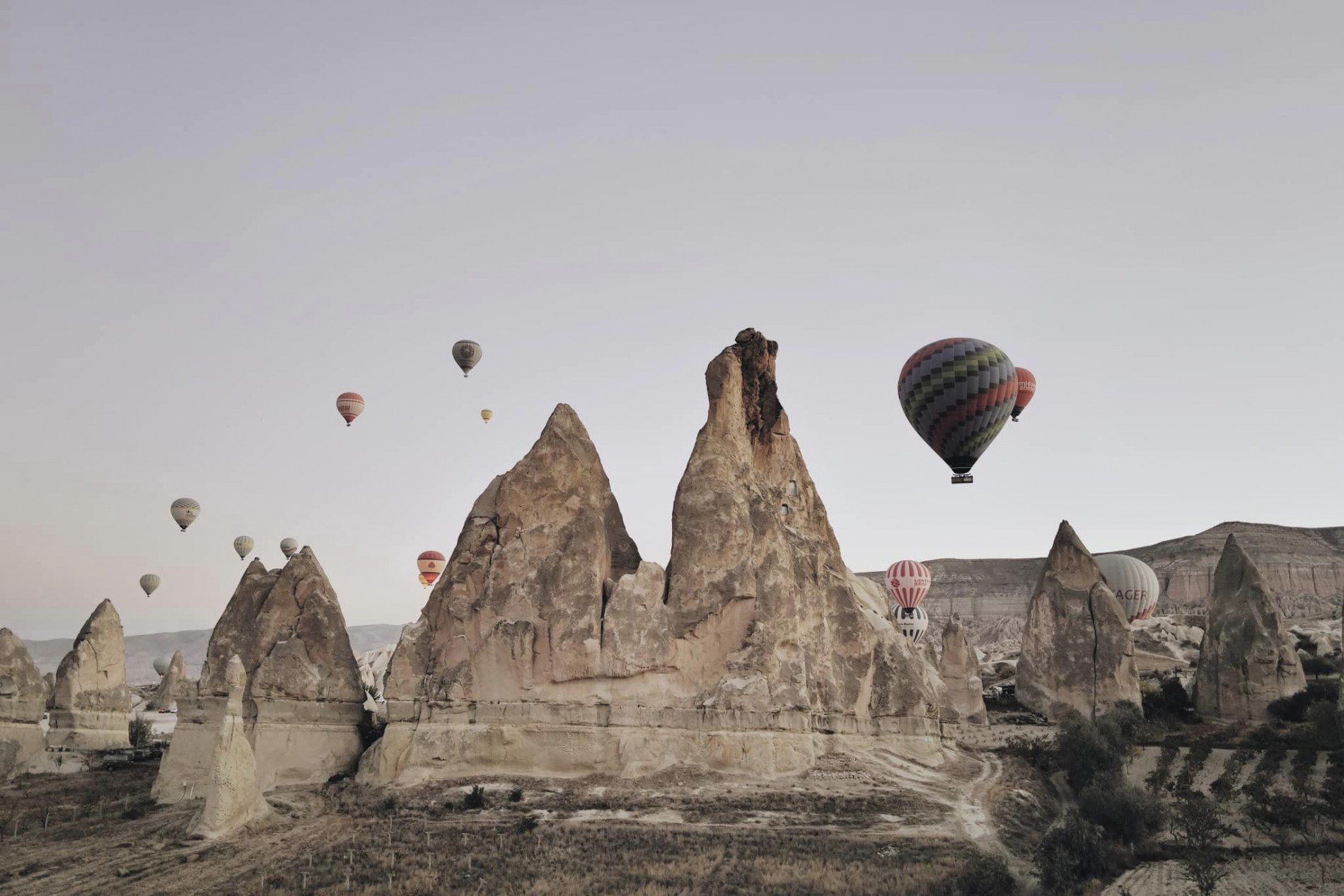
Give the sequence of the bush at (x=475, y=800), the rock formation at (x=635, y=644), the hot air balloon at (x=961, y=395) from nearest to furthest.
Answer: the bush at (x=475, y=800), the rock formation at (x=635, y=644), the hot air balloon at (x=961, y=395)

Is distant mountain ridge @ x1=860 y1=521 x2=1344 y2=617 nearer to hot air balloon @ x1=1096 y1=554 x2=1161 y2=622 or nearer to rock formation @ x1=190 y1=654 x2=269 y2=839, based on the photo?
hot air balloon @ x1=1096 y1=554 x2=1161 y2=622

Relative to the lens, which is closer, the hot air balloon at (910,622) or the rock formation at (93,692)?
the rock formation at (93,692)

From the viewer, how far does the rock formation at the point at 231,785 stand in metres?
21.4

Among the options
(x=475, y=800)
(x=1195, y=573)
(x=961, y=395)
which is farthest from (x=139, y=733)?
(x=1195, y=573)

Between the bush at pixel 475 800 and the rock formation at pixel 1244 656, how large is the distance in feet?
94.4

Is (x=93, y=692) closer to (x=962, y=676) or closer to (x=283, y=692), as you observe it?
(x=283, y=692)

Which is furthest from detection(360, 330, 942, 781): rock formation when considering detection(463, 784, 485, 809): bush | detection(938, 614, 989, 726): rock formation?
detection(938, 614, 989, 726): rock formation

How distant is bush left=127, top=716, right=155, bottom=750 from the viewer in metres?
42.6

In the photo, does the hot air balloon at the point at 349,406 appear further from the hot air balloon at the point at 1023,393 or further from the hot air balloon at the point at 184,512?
the hot air balloon at the point at 1023,393

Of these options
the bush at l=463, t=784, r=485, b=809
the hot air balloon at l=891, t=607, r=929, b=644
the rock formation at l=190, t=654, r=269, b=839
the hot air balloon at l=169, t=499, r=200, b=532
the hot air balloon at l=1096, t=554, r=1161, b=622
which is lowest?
the bush at l=463, t=784, r=485, b=809

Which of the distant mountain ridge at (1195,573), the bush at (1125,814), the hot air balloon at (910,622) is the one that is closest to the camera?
the bush at (1125,814)

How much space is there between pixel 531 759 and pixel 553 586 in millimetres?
4456

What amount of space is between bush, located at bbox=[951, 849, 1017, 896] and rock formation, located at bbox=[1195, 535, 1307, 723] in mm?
24300

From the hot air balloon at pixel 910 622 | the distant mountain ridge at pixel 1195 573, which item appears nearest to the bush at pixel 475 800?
the hot air balloon at pixel 910 622
